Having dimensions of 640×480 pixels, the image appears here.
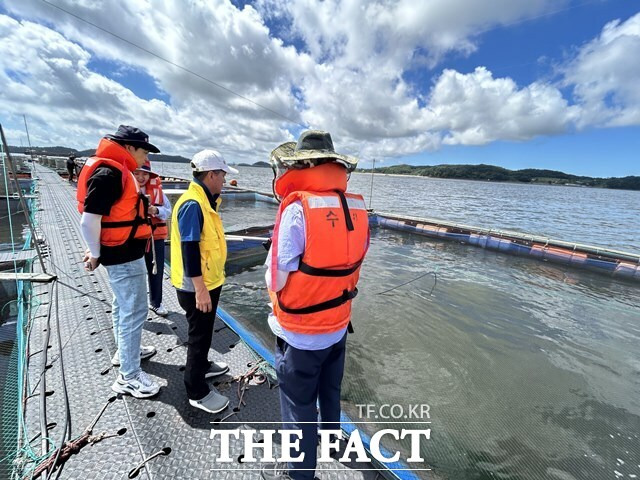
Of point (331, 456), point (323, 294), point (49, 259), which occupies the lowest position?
point (331, 456)

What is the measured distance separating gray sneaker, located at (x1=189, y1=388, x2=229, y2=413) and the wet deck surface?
6 cm

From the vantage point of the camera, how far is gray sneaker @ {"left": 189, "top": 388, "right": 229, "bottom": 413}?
2.02 m

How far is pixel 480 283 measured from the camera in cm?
754

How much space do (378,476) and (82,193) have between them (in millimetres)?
2686

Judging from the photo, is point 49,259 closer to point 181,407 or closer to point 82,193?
point 82,193

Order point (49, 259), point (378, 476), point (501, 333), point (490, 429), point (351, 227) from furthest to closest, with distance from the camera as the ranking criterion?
point (501, 333) < point (49, 259) < point (490, 429) < point (378, 476) < point (351, 227)

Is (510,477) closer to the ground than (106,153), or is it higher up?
closer to the ground

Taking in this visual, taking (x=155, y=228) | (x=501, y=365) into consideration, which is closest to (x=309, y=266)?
(x=155, y=228)

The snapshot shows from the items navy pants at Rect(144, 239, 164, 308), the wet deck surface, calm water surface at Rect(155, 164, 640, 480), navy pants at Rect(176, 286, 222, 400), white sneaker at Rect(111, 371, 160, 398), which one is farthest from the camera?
navy pants at Rect(144, 239, 164, 308)

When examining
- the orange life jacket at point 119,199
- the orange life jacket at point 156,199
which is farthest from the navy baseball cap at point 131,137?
the orange life jacket at point 156,199

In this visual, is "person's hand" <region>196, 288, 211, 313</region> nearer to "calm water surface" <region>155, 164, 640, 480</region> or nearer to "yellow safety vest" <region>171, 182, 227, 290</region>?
"yellow safety vest" <region>171, 182, 227, 290</region>

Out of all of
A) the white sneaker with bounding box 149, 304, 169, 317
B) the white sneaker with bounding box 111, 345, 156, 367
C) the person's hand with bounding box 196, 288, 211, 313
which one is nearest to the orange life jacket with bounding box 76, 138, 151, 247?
the person's hand with bounding box 196, 288, 211, 313

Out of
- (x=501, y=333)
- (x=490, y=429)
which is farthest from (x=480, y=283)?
(x=490, y=429)

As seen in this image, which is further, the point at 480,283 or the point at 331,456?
the point at 480,283
